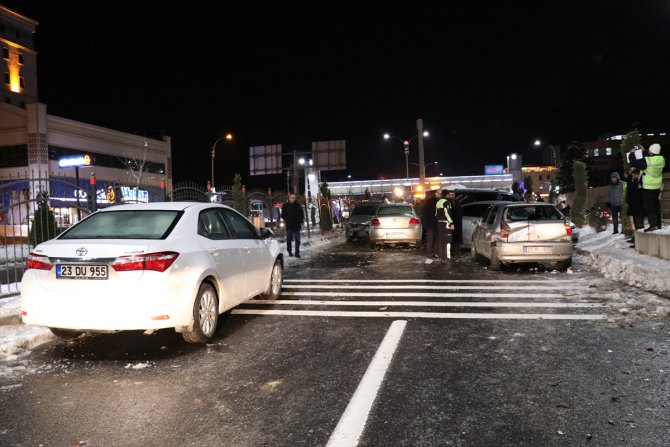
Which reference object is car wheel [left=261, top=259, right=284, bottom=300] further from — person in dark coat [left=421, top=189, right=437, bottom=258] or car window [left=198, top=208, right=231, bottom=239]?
person in dark coat [left=421, top=189, right=437, bottom=258]

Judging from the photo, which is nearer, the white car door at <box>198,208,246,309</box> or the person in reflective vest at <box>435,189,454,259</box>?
the white car door at <box>198,208,246,309</box>

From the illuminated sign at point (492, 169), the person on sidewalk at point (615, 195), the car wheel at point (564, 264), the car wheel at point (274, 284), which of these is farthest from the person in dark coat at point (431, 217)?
the illuminated sign at point (492, 169)

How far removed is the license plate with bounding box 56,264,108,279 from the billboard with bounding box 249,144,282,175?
34.8 m

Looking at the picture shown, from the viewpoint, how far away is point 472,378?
4.32 m

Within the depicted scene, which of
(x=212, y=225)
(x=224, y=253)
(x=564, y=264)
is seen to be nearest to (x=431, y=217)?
(x=564, y=264)

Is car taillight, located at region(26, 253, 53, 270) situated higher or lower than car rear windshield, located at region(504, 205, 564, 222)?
lower

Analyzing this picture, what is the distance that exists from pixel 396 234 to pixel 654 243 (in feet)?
25.4

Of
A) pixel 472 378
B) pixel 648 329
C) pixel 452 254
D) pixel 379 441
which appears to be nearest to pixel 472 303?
pixel 648 329

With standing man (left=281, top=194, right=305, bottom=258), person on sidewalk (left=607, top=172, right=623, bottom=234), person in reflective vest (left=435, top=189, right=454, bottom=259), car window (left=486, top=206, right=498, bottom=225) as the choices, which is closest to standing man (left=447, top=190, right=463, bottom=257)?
person in reflective vest (left=435, top=189, right=454, bottom=259)

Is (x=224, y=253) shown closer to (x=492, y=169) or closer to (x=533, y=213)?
(x=533, y=213)

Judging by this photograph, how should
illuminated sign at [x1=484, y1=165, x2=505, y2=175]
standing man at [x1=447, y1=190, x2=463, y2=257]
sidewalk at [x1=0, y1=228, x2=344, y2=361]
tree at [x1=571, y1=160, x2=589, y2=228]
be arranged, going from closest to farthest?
1. sidewalk at [x1=0, y1=228, x2=344, y2=361]
2. standing man at [x1=447, y1=190, x2=463, y2=257]
3. tree at [x1=571, y1=160, x2=589, y2=228]
4. illuminated sign at [x1=484, y1=165, x2=505, y2=175]

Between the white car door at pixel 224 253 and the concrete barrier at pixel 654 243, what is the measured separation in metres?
8.32

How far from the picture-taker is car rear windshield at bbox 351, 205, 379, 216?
69.3ft

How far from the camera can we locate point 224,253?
20.2ft
